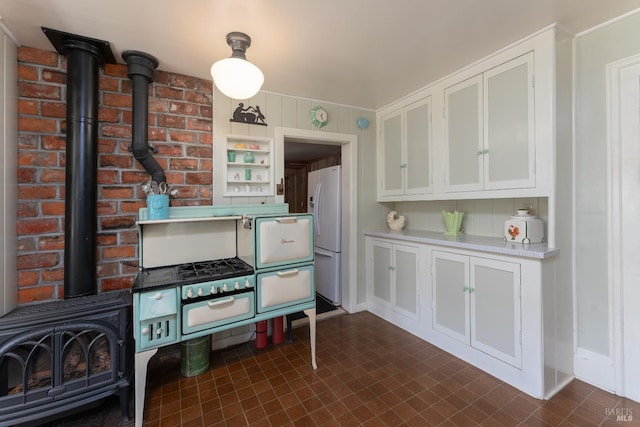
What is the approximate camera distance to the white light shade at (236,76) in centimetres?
156

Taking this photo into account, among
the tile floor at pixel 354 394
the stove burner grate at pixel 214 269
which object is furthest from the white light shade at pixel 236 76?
the tile floor at pixel 354 394

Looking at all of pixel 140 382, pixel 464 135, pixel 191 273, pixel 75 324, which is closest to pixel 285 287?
pixel 191 273

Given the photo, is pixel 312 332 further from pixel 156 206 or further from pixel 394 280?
pixel 156 206

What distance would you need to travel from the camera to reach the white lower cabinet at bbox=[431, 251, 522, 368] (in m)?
1.82

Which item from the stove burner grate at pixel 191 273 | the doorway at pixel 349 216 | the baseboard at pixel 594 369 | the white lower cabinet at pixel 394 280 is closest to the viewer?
the stove burner grate at pixel 191 273

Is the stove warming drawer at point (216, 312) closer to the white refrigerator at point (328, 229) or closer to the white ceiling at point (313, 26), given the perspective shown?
the white refrigerator at point (328, 229)

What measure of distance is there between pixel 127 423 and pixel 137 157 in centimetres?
167

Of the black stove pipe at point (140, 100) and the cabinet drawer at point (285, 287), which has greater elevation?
the black stove pipe at point (140, 100)

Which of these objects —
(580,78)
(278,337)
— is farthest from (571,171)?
(278,337)

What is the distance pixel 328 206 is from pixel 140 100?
2.16m

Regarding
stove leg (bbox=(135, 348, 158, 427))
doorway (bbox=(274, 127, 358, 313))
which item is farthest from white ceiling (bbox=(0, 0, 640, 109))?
stove leg (bbox=(135, 348, 158, 427))

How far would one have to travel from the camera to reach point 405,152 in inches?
111

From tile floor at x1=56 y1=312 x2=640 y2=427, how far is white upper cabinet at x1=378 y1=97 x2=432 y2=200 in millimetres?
1520

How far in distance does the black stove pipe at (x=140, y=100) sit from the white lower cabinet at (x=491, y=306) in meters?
2.27
